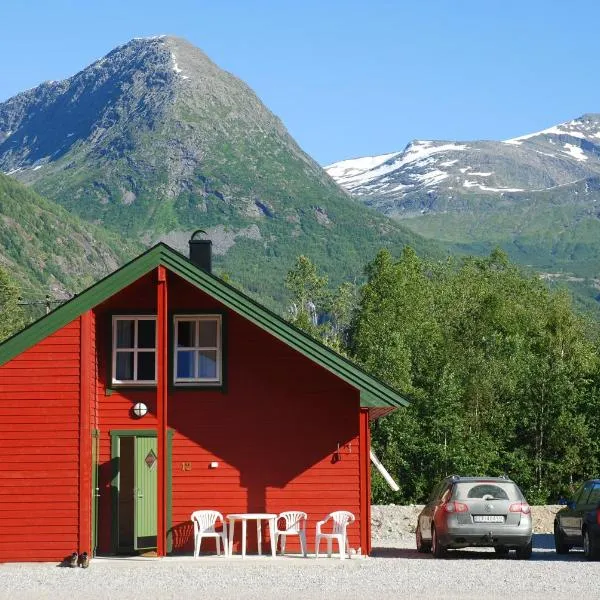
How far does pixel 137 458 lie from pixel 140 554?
1.69 m

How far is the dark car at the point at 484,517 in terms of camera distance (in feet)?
70.6

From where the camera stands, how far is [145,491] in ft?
76.8

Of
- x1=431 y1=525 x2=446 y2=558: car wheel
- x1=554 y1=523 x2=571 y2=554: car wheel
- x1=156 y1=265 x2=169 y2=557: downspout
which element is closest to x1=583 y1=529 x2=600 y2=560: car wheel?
x1=554 y1=523 x2=571 y2=554: car wheel

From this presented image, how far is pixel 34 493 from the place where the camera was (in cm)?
2181

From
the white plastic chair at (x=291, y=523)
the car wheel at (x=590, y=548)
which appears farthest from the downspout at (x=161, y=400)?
the car wheel at (x=590, y=548)

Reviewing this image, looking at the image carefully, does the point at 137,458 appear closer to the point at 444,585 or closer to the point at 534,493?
the point at 444,585

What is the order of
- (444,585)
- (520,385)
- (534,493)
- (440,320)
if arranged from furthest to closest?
(440,320) < (520,385) < (534,493) < (444,585)

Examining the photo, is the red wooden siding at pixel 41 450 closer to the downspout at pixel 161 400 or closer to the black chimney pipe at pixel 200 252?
the downspout at pixel 161 400

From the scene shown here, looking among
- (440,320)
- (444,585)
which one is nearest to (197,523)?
(444,585)

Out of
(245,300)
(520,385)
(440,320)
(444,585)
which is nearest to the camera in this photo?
(444,585)

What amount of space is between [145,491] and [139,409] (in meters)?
1.71

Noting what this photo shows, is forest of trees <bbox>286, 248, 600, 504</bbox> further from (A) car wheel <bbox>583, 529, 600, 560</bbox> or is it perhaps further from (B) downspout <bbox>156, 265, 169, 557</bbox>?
(B) downspout <bbox>156, 265, 169, 557</bbox>

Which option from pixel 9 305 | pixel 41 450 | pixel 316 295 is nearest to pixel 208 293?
pixel 41 450

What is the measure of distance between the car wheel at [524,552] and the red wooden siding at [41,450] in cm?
748
